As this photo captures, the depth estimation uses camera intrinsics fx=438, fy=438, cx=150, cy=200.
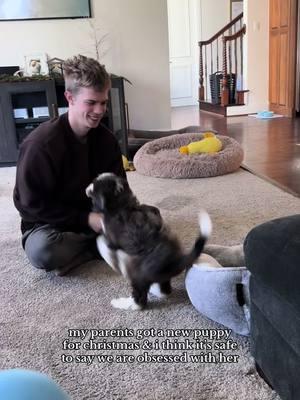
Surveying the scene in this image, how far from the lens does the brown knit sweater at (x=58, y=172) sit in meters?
1.79

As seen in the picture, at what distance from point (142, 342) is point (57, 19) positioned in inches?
151

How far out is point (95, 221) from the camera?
1735mm

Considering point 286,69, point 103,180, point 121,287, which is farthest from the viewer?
point 286,69

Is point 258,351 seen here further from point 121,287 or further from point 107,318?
point 121,287

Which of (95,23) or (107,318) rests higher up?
(95,23)

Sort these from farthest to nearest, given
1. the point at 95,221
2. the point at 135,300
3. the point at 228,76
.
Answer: the point at 228,76 → the point at 95,221 → the point at 135,300

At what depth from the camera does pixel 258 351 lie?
1.20m

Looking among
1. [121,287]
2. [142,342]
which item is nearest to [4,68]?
[121,287]

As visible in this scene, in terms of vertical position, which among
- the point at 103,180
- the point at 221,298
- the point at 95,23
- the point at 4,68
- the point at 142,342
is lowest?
the point at 142,342

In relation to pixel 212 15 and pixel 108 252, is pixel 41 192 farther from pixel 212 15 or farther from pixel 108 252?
pixel 212 15

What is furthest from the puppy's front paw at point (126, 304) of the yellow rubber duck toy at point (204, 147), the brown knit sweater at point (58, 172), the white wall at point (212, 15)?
the white wall at point (212, 15)

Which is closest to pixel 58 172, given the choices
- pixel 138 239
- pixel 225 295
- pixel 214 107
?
pixel 138 239

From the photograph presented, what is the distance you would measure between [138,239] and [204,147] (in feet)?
7.54

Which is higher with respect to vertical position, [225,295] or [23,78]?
[23,78]
